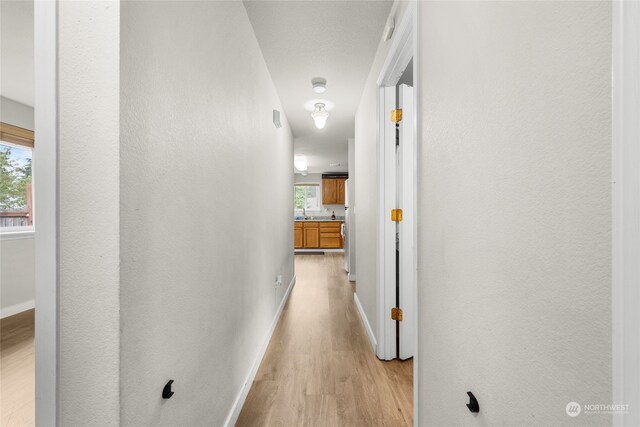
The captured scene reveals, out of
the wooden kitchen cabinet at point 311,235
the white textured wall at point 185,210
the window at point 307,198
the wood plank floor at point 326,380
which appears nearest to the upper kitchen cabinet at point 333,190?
the window at point 307,198

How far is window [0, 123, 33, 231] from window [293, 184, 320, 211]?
818 cm

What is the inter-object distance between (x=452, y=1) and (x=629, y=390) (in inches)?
42.0

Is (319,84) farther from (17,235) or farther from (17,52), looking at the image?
(17,235)

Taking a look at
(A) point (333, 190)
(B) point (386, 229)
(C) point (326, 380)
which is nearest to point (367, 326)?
(C) point (326, 380)

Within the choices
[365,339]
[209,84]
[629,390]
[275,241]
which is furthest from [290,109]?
[629,390]

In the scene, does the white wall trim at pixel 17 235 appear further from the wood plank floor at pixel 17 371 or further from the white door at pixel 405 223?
the white door at pixel 405 223

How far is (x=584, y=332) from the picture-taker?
469mm

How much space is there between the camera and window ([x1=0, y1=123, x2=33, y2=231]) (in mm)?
667

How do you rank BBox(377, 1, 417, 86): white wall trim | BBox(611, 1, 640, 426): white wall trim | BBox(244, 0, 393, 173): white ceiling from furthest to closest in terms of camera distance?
BBox(244, 0, 393, 173): white ceiling < BBox(377, 1, 417, 86): white wall trim < BBox(611, 1, 640, 426): white wall trim

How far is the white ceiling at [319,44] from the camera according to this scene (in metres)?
1.72

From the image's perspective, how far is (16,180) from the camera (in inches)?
26.6

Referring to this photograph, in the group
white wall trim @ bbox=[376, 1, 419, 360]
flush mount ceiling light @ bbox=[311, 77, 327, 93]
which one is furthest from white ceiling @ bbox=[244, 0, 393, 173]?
white wall trim @ bbox=[376, 1, 419, 360]

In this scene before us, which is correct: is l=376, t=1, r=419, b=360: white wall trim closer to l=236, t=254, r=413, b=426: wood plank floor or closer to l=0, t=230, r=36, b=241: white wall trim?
l=236, t=254, r=413, b=426: wood plank floor

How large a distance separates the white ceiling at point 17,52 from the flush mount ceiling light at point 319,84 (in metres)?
2.24
